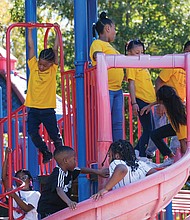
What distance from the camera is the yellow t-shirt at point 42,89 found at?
875cm

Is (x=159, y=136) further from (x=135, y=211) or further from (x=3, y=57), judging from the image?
(x=3, y=57)

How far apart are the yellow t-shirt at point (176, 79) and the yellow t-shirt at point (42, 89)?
4.16 ft

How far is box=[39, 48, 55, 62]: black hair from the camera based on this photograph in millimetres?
8625

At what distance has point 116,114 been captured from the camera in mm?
8211

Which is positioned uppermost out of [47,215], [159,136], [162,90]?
[162,90]

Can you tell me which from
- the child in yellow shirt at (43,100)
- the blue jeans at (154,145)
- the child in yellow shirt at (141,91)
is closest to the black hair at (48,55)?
the child in yellow shirt at (43,100)

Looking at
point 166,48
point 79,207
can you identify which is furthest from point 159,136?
point 166,48

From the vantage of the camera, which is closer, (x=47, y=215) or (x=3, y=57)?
(x=47, y=215)

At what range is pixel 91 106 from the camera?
7875 millimetres

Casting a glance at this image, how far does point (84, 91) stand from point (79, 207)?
1.45 meters

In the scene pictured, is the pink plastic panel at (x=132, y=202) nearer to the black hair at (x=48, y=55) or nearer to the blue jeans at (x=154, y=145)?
the blue jeans at (x=154, y=145)

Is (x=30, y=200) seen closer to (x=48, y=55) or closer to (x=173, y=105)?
(x=48, y=55)

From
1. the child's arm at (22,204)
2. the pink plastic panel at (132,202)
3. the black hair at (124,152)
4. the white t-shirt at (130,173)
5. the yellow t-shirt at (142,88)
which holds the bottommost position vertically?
the child's arm at (22,204)

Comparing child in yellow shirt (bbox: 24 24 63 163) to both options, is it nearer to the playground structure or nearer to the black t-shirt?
the playground structure
